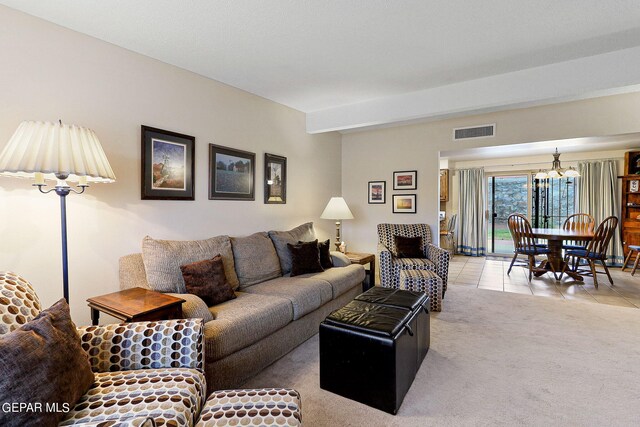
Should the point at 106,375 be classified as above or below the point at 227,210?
below

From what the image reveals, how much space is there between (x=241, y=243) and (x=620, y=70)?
3766mm

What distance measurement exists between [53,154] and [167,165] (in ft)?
3.70

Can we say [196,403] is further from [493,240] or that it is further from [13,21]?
[493,240]

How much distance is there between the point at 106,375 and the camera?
4.57 feet

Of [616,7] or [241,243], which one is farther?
[241,243]

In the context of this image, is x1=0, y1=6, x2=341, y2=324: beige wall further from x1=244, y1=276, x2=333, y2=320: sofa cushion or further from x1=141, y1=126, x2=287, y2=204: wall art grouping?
x1=244, y1=276, x2=333, y2=320: sofa cushion

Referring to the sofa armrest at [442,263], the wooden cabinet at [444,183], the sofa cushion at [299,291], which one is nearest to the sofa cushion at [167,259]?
the sofa cushion at [299,291]

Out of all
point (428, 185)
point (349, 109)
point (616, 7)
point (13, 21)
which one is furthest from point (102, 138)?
point (428, 185)

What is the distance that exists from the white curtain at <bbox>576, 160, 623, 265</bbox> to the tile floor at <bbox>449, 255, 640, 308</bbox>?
1.62 ft

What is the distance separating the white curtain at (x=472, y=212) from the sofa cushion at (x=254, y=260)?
219 inches

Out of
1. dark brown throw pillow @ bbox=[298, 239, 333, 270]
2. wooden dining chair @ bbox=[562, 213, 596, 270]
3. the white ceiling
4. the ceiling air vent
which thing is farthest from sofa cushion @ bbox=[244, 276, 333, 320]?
wooden dining chair @ bbox=[562, 213, 596, 270]

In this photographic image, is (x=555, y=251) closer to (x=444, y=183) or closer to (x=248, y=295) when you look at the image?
(x=444, y=183)

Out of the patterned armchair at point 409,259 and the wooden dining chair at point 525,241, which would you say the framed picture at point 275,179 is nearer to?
the patterned armchair at point 409,259

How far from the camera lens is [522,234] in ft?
16.2
